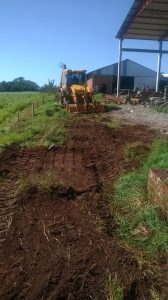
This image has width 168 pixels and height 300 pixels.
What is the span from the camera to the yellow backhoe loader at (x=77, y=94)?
891 inches

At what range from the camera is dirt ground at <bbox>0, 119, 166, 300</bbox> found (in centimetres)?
489

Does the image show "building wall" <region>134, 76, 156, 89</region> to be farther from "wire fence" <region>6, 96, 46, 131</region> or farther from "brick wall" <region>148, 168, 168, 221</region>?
"brick wall" <region>148, 168, 168, 221</region>

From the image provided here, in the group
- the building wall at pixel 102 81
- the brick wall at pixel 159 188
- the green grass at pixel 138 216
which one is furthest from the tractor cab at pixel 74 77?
the brick wall at pixel 159 188

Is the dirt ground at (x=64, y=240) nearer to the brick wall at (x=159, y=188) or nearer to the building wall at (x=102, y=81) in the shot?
the brick wall at (x=159, y=188)

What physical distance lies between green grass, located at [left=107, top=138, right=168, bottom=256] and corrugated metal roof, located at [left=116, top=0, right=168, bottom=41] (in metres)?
21.7

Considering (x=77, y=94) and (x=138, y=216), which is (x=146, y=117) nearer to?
(x=77, y=94)

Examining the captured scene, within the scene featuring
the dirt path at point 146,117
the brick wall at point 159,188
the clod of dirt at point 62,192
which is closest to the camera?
the brick wall at point 159,188

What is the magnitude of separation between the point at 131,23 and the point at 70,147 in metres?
21.6

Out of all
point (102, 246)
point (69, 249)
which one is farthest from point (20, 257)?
point (102, 246)

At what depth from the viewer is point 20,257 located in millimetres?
5527

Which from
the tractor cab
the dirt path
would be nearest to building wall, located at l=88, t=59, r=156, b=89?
the tractor cab

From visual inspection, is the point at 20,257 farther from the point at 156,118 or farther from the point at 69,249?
the point at 156,118

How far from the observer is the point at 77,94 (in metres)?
23.6

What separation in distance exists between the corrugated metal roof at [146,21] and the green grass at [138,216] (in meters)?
21.7
